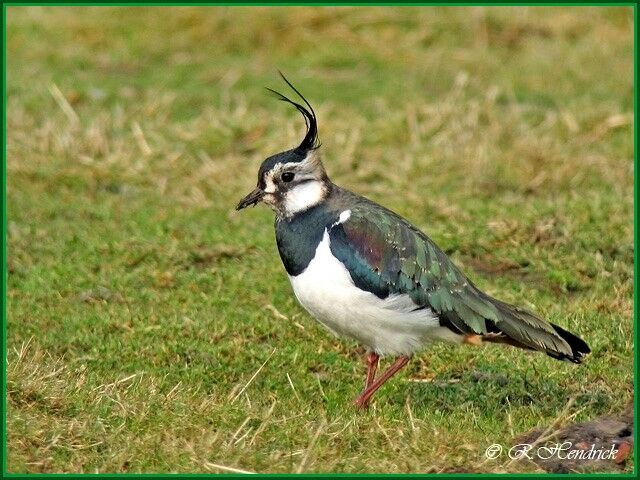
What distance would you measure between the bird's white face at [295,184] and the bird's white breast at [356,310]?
26 cm

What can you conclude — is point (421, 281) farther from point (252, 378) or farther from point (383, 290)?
point (252, 378)

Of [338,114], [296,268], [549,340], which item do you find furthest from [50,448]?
[338,114]

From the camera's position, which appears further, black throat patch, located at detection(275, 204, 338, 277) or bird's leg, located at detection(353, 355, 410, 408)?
bird's leg, located at detection(353, 355, 410, 408)

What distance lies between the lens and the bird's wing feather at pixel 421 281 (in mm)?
5609

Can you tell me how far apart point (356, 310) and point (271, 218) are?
3143 mm

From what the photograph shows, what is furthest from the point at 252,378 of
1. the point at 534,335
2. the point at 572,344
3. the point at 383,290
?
the point at 572,344

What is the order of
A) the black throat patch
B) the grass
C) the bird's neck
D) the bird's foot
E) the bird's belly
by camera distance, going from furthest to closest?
the bird's neck, the bird's foot, the black throat patch, the bird's belly, the grass

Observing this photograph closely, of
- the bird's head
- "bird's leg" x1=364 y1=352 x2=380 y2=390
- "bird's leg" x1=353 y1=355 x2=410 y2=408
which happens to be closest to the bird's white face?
the bird's head

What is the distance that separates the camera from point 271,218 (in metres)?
8.64

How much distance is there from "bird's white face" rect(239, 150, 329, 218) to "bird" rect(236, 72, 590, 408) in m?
0.01

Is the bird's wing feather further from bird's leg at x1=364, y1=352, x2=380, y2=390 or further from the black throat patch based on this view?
bird's leg at x1=364, y1=352, x2=380, y2=390

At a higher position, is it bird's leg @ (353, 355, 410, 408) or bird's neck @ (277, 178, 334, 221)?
bird's neck @ (277, 178, 334, 221)

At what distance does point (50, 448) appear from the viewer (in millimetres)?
4977

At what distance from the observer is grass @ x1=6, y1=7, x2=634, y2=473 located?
531 centimetres
